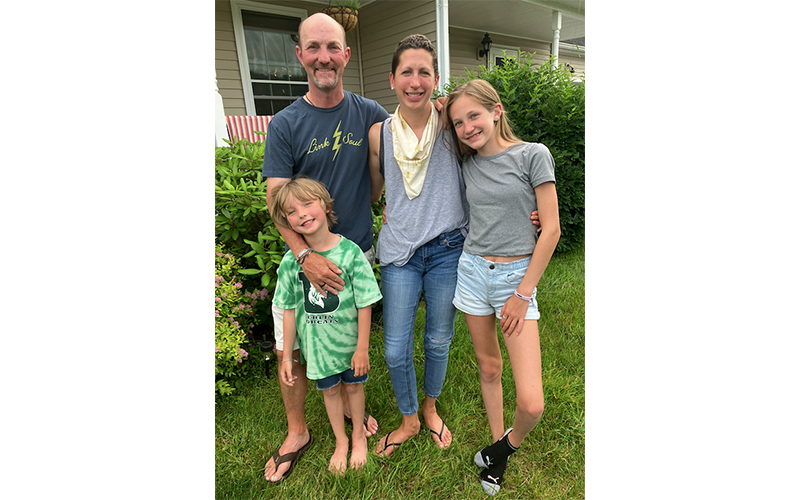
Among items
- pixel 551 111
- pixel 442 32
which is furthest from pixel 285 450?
pixel 442 32

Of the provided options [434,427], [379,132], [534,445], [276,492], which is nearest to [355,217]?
[379,132]

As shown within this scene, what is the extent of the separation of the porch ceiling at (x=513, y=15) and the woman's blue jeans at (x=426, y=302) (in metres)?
6.93

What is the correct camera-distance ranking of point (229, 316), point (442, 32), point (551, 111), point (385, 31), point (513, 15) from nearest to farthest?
point (229, 316)
point (551, 111)
point (442, 32)
point (385, 31)
point (513, 15)

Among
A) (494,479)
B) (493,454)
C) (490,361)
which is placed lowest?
(494,479)

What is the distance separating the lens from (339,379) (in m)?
2.18

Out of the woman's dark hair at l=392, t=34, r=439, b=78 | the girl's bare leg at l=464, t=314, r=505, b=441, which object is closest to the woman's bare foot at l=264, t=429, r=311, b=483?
the girl's bare leg at l=464, t=314, r=505, b=441

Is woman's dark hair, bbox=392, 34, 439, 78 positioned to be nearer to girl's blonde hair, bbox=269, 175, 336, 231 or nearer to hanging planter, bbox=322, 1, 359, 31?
girl's blonde hair, bbox=269, 175, 336, 231

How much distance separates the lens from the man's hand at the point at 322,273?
6.38 ft

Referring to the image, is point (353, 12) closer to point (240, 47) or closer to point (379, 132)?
point (240, 47)

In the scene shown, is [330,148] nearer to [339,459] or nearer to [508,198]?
[508,198]

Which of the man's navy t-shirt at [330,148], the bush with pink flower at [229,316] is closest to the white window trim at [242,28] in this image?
the bush with pink flower at [229,316]

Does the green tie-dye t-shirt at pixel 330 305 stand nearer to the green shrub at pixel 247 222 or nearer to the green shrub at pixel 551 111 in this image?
the green shrub at pixel 247 222

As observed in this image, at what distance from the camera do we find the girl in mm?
1753

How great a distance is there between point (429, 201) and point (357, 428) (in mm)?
1283
